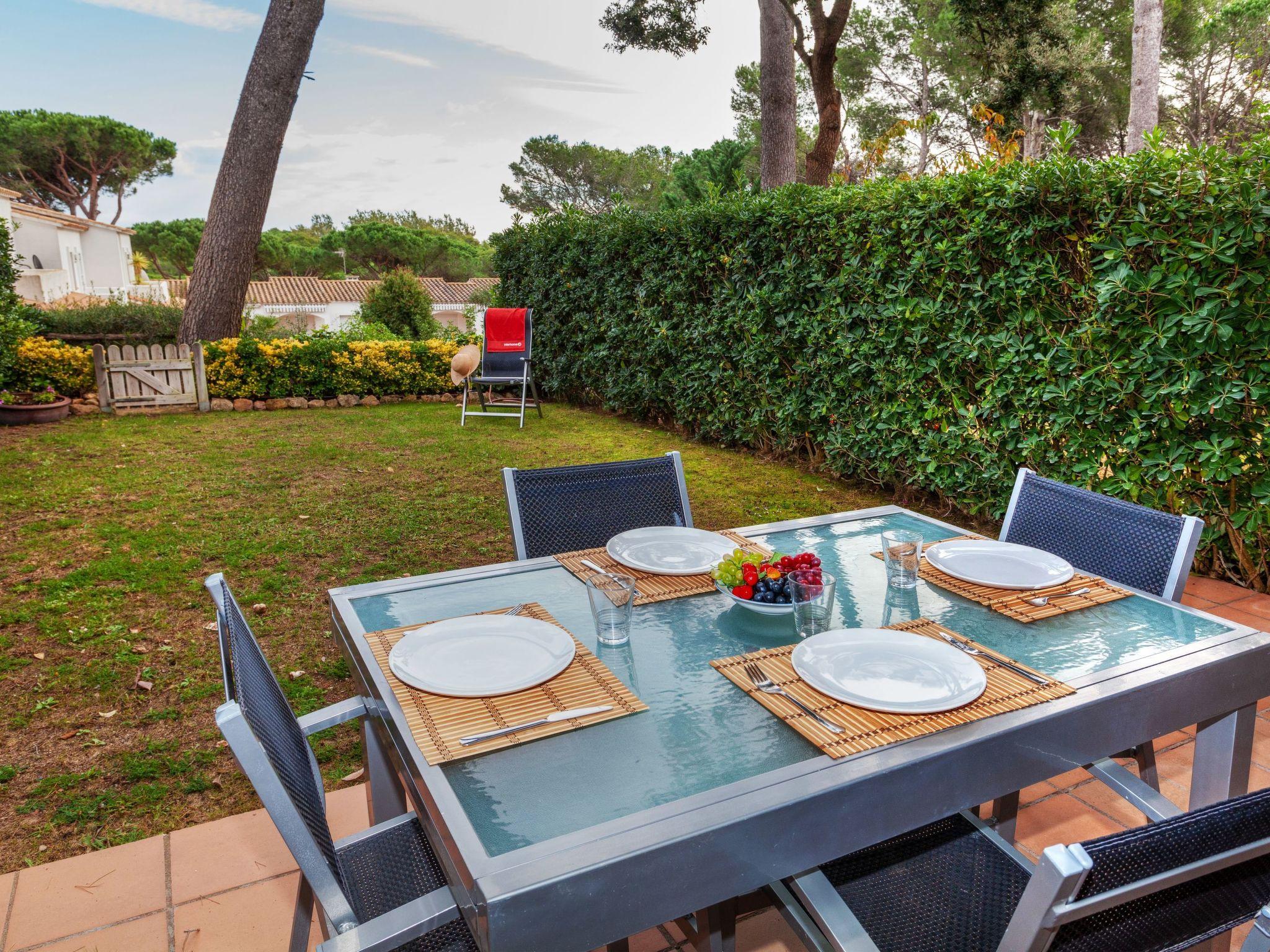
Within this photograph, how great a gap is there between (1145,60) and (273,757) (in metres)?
11.9

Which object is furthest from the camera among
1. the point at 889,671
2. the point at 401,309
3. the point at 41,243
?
the point at 41,243

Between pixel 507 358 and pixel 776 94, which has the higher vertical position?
pixel 776 94

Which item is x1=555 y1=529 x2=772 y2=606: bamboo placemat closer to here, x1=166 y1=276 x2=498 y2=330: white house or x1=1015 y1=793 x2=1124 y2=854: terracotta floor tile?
x1=1015 y1=793 x2=1124 y2=854: terracotta floor tile

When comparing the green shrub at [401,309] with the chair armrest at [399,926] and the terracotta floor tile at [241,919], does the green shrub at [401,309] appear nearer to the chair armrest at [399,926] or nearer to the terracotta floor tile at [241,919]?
the terracotta floor tile at [241,919]

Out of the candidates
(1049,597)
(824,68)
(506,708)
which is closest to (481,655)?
(506,708)

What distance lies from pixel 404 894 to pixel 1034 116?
68.6ft

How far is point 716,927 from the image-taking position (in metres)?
1.21

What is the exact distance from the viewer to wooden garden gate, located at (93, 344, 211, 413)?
25.6 ft

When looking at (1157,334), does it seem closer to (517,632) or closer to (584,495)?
(584,495)

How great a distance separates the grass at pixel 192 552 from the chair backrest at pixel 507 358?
2.43 ft

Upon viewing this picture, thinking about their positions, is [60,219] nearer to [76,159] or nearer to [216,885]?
[76,159]

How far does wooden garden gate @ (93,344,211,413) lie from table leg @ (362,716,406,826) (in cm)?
792

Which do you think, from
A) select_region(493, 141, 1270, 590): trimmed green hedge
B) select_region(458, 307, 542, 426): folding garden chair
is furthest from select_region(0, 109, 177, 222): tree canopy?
select_region(493, 141, 1270, 590): trimmed green hedge

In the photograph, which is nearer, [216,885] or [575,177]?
[216,885]
